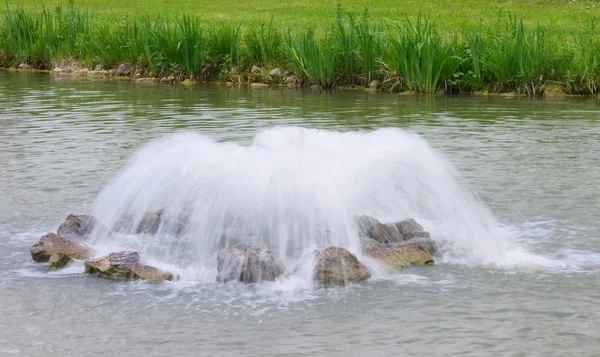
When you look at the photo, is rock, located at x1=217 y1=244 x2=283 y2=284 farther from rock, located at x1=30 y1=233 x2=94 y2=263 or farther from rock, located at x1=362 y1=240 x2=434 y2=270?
rock, located at x1=30 y1=233 x2=94 y2=263

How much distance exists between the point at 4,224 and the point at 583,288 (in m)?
5.06

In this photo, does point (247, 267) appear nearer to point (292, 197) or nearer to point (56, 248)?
point (292, 197)

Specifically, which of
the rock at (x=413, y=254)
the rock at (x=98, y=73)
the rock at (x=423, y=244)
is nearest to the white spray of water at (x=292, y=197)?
the rock at (x=423, y=244)

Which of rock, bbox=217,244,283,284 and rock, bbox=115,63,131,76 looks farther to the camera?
rock, bbox=115,63,131,76

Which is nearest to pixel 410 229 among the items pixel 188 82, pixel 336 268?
pixel 336 268

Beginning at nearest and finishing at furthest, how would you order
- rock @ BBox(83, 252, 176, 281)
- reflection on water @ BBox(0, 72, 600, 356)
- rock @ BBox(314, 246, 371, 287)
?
1. reflection on water @ BBox(0, 72, 600, 356)
2. rock @ BBox(314, 246, 371, 287)
3. rock @ BBox(83, 252, 176, 281)

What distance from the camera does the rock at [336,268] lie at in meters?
7.98

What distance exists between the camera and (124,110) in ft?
57.7

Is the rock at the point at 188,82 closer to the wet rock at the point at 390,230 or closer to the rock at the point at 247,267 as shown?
the wet rock at the point at 390,230

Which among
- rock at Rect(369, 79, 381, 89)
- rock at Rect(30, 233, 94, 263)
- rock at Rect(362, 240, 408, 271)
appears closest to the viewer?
rock at Rect(362, 240, 408, 271)

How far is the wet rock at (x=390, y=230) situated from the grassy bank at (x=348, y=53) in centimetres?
929

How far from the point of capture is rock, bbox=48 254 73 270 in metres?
8.55

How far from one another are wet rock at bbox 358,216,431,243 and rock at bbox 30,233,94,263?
2243mm

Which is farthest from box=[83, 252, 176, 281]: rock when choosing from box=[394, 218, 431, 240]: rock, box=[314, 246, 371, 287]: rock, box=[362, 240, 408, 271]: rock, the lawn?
the lawn
